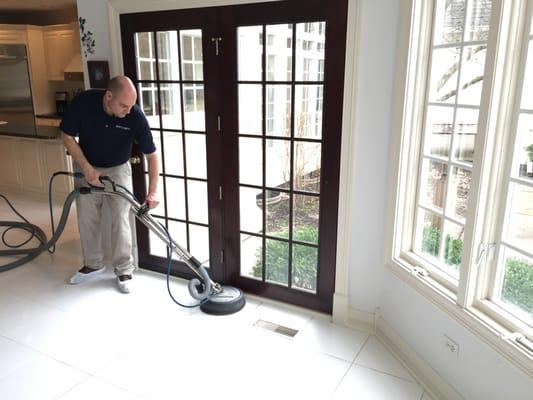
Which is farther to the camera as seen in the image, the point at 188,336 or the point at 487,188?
the point at 188,336

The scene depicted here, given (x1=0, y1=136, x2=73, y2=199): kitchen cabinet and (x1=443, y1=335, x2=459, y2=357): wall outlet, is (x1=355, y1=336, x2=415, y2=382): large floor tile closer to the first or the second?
(x1=443, y1=335, x2=459, y2=357): wall outlet

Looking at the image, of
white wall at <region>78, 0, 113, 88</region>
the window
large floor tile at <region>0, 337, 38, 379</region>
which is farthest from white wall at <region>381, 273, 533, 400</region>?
white wall at <region>78, 0, 113, 88</region>

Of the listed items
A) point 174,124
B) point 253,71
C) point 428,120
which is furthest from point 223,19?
point 428,120

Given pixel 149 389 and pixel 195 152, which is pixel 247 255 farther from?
pixel 149 389

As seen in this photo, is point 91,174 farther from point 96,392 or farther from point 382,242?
point 382,242

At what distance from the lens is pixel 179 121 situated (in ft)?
11.5

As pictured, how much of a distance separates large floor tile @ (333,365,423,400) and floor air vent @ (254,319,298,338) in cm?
52

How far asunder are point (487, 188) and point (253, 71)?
1.67m

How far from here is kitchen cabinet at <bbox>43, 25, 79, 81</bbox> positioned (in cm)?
670

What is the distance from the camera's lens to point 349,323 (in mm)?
3117

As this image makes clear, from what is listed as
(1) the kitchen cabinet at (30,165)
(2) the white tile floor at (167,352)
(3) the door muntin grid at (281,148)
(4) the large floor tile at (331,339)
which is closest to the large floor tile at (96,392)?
(2) the white tile floor at (167,352)

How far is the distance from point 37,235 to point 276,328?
286 centimetres

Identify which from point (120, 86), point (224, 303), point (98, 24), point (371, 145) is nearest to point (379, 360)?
point (224, 303)

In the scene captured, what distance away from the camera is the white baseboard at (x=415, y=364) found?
7.87ft
